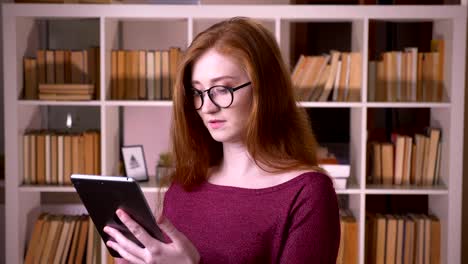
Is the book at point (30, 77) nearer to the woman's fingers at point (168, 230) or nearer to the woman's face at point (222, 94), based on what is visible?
the woman's face at point (222, 94)

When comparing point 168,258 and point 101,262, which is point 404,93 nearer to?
point 101,262

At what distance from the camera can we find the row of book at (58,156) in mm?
3879

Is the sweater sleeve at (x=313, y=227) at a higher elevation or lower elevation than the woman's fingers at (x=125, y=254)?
higher

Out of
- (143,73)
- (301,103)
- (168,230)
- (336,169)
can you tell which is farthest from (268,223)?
(143,73)

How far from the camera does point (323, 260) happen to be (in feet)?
5.41

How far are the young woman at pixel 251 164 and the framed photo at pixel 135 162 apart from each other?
2167 mm

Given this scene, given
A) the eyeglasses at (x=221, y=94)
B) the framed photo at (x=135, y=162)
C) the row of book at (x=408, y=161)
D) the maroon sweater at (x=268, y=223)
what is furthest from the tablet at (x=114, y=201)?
the row of book at (x=408, y=161)

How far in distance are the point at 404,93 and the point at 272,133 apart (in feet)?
7.36

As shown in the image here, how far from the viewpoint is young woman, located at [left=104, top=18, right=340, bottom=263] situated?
1667mm

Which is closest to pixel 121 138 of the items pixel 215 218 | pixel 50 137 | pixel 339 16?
pixel 50 137

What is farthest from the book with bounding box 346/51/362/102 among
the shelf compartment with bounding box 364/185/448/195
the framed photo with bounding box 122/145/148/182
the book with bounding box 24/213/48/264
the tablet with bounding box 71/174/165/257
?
the tablet with bounding box 71/174/165/257

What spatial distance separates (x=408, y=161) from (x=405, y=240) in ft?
1.41

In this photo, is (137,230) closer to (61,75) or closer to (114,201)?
(114,201)

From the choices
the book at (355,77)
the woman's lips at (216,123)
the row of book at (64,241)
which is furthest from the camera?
the row of book at (64,241)
